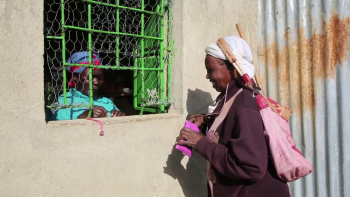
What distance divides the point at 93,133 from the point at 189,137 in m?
0.59

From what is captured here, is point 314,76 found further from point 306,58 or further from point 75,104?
point 75,104

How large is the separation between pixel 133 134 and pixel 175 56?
70cm

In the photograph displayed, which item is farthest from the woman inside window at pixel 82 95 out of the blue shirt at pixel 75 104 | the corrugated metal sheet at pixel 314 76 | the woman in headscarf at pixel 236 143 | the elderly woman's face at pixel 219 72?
the corrugated metal sheet at pixel 314 76

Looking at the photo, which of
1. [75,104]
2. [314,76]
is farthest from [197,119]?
[314,76]

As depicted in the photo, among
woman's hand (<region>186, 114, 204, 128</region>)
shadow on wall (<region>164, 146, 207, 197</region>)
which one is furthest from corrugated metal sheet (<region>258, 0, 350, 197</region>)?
woman's hand (<region>186, 114, 204, 128</region>)

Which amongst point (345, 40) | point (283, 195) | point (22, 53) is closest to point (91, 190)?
point (22, 53)

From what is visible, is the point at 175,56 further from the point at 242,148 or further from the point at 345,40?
the point at 345,40

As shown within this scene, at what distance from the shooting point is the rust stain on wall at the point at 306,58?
8.64 feet

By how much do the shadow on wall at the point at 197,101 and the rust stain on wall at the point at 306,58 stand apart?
0.81 metres

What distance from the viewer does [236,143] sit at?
1578mm

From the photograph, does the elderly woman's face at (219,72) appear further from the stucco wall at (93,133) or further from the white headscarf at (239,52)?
the stucco wall at (93,133)

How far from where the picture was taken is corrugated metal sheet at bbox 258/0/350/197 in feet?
8.64

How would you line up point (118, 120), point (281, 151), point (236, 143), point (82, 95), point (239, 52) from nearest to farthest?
1. point (236, 143)
2. point (281, 151)
3. point (239, 52)
4. point (118, 120)
5. point (82, 95)

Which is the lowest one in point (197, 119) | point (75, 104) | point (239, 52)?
point (197, 119)
